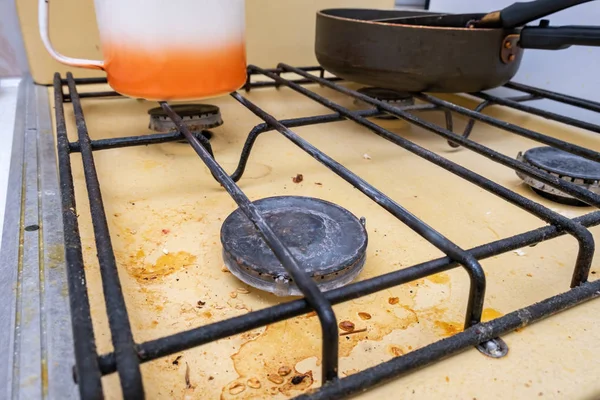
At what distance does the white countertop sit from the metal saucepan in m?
0.46

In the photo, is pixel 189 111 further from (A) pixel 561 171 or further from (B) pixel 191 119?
(A) pixel 561 171

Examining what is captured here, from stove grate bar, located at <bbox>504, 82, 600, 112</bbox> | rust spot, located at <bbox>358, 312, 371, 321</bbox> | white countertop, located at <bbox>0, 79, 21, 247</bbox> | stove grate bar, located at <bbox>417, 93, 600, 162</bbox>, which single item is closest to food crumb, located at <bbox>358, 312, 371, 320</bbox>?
rust spot, located at <bbox>358, 312, 371, 321</bbox>

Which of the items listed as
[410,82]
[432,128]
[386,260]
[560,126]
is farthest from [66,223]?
[560,126]

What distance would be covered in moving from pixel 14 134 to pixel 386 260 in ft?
1.70

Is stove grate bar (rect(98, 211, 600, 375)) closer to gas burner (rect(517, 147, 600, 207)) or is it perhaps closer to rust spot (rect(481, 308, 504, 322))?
rust spot (rect(481, 308, 504, 322))

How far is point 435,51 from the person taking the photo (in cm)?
62

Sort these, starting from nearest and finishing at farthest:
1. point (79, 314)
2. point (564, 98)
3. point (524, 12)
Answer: point (79, 314), point (524, 12), point (564, 98)

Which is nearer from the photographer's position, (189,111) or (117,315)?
(117,315)

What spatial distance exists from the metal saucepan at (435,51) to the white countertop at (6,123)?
1.50 feet

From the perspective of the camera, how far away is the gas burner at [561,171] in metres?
0.52

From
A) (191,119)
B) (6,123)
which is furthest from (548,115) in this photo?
(6,123)

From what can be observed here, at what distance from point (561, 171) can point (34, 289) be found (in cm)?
54

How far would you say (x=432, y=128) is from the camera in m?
0.52

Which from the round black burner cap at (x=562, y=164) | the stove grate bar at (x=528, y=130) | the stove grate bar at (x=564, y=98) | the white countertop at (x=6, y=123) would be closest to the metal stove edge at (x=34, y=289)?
the white countertop at (x=6, y=123)
